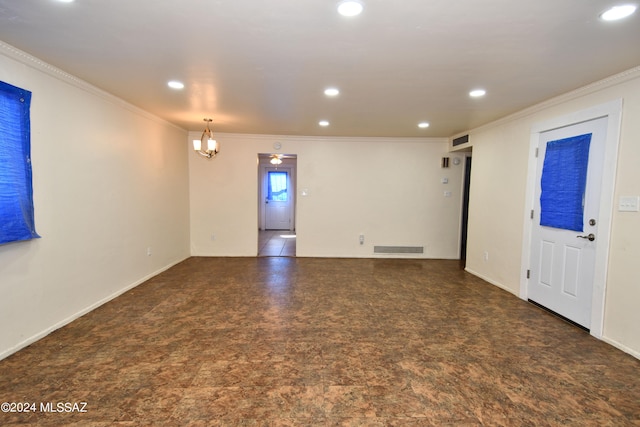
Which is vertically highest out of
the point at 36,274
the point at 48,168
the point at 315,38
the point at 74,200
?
the point at 315,38

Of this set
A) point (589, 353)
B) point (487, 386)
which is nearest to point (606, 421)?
point (487, 386)

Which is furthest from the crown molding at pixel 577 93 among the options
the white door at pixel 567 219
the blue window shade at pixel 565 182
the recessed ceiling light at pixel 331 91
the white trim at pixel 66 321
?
the white trim at pixel 66 321

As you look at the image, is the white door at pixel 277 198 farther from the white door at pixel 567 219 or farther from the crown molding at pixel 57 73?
the white door at pixel 567 219

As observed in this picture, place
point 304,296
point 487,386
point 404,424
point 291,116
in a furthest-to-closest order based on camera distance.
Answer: point 291,116, point 304,296, point 487,386, point 404,424

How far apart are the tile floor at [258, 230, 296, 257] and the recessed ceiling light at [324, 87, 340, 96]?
3647mm

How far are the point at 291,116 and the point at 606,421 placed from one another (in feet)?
13.7

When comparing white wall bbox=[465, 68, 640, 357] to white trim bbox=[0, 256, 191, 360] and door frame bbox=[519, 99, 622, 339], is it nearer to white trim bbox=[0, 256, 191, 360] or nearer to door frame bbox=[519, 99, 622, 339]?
door frame bbox=[519, 99, 622, 339]

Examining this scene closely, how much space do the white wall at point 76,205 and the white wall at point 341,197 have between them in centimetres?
142

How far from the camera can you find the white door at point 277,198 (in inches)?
393

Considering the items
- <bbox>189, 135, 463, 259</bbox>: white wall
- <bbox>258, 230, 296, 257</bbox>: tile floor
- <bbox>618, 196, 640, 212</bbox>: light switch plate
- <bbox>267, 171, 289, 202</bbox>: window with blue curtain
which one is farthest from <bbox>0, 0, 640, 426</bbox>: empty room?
<bbox>267, 171, 289, 202</bbox>: window with blue curtain

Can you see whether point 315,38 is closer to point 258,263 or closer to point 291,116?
point 291,116

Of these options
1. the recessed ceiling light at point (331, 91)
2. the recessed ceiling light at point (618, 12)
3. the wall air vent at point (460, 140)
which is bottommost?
the wall air vent at point (460, 140)

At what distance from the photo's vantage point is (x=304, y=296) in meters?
3.76

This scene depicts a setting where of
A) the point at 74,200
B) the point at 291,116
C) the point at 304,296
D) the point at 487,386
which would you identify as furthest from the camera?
the point at 291,116
